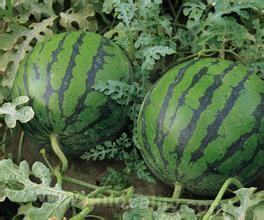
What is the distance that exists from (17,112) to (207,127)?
68 cm

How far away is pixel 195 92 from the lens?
224cm

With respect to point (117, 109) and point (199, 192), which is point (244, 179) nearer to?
point (199, 192)

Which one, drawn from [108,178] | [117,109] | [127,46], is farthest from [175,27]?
[108,178]

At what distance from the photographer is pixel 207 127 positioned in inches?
86.2

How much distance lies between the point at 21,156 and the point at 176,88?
2.69 ft

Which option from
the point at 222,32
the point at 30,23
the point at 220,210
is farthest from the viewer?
the point at 30,23

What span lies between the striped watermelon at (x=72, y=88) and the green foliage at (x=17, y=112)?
65 mm

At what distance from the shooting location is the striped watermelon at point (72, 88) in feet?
7.81

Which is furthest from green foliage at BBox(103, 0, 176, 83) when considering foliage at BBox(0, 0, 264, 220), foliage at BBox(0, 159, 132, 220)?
foliage at BBox(0, 159, 132, 220)

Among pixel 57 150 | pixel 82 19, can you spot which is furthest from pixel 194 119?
pixel 82 19

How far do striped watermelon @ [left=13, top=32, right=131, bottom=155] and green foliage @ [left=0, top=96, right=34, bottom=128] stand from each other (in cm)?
7

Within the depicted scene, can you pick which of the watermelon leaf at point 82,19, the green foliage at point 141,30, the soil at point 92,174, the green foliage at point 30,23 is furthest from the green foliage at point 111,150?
the watermelon leaf at point 82,19

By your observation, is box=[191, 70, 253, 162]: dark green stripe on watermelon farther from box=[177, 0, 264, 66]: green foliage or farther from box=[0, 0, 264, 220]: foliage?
box=[177, 0, 264, 66]: green foliage

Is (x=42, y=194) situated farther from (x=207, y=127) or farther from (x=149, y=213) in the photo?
(x=207, y=127)
